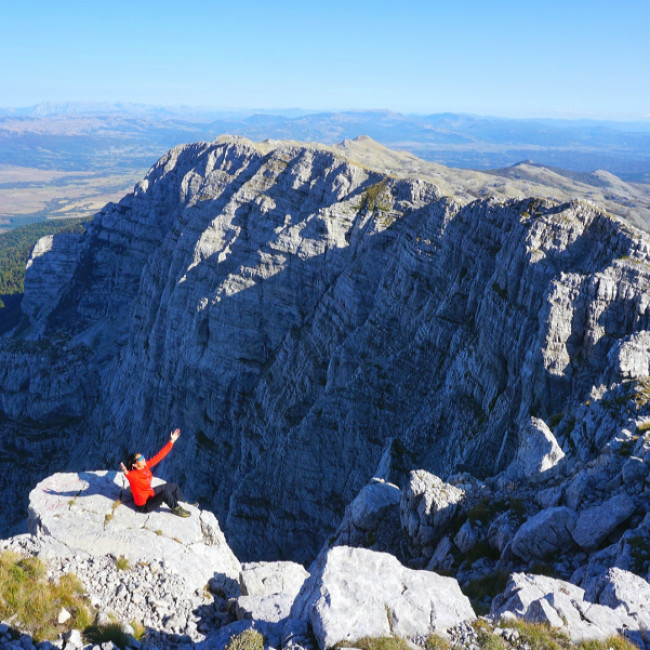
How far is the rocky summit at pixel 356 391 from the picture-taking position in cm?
1930

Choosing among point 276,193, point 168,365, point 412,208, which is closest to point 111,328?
point 168,365

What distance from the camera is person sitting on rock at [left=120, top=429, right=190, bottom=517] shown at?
66.7 ft

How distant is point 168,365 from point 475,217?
49.4 meters

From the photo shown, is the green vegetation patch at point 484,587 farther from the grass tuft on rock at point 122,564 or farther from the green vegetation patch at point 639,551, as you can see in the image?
the grass tuft on rock at point 122,564

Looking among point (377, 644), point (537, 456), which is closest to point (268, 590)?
point (377, 644)

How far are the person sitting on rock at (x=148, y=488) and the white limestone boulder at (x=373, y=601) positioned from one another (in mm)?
8129

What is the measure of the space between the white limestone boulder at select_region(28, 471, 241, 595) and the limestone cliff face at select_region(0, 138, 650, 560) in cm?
1889

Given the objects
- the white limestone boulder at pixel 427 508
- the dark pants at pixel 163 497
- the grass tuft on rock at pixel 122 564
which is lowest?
the white limestone boulder at pixel 427 508

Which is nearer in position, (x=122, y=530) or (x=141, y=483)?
(x=122, y=530)

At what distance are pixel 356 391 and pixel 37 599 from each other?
3710cm

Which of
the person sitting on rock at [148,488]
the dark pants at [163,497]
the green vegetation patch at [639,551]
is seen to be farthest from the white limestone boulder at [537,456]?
the dark pants at [163,497]

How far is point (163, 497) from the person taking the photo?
21.6 metres

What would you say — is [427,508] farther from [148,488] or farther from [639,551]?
[148,488]

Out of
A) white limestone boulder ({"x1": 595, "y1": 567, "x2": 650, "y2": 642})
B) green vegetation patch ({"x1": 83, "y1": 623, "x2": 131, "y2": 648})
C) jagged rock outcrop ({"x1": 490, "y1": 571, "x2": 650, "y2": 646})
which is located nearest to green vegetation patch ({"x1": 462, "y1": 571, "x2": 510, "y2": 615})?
jagged rock outcrop ({"x1": 490, "y1": 571, "x2": 650, "y2": 646})
